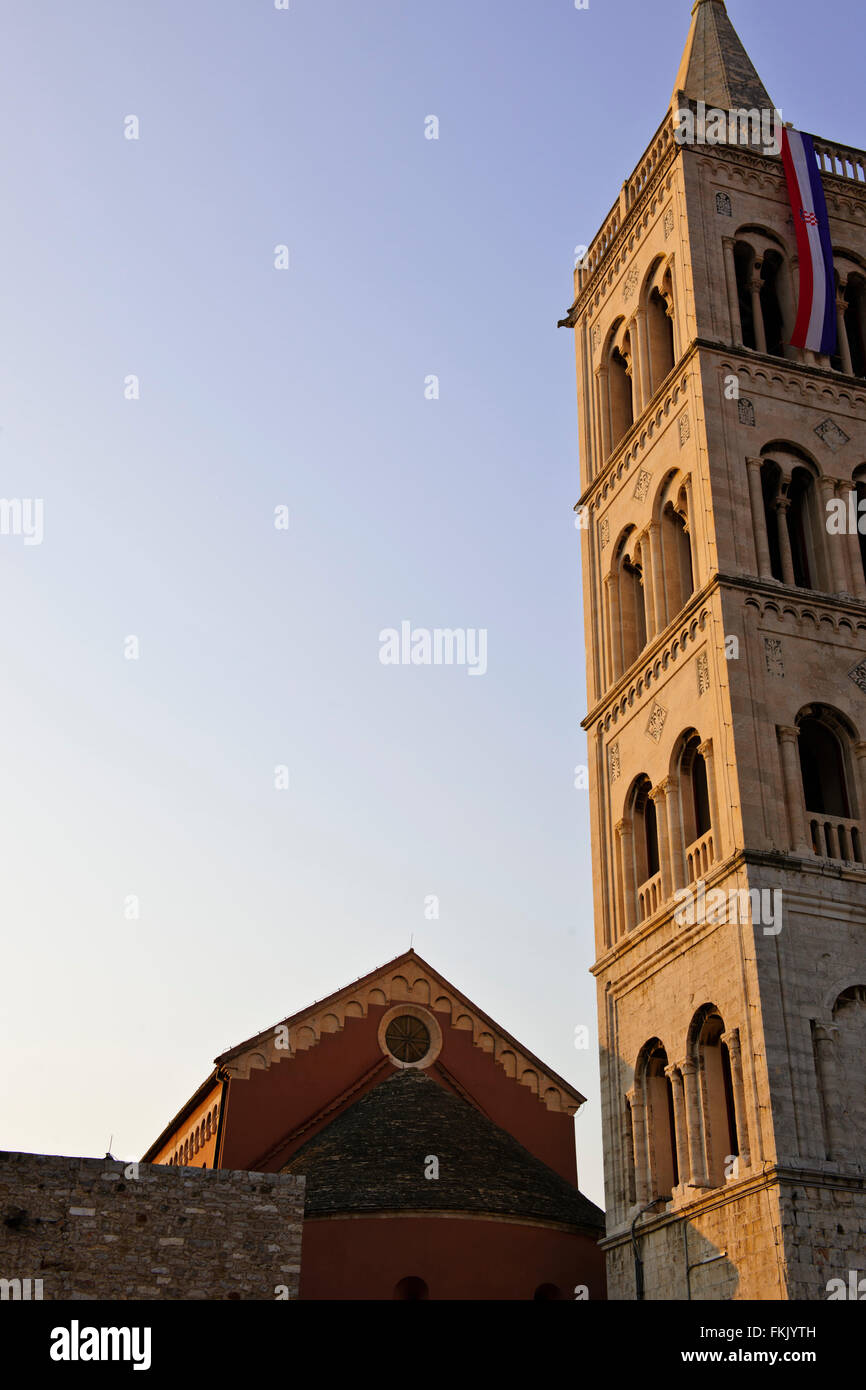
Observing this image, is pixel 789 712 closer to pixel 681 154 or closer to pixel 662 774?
pixel 662 774

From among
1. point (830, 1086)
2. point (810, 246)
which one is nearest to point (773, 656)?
point (830, 1086)

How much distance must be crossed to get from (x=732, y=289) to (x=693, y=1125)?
16.7m

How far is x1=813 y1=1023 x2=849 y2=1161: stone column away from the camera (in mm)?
20609

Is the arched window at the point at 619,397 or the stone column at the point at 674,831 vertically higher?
A: the arched window at the point at 619,397

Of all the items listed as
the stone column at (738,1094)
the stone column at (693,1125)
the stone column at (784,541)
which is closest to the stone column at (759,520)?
the stone column at (784,541)

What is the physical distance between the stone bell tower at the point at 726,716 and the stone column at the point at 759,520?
5 cm

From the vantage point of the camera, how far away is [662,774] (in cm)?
2580

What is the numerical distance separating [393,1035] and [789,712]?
14.4 metres

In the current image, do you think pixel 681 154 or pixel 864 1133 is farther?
pixel 681 154

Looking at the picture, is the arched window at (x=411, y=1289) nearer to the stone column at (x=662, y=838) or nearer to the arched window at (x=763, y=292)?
the stone column at (x=662, y=838)

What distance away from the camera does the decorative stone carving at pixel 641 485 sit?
29.1 metres

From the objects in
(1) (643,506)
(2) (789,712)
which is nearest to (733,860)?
(2) (789,712)

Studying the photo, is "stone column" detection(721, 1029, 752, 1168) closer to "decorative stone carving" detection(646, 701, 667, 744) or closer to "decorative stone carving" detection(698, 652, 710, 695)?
"decorative stone carving" detection(698, 652, 710, 695)

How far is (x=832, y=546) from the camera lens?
26.7 meters
